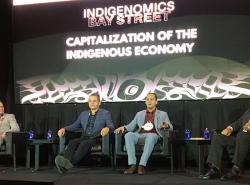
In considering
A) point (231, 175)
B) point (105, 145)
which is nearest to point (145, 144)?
point (105, 145)

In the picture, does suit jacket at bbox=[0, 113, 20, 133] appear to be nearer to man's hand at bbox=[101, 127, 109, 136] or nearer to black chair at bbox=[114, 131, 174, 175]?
man's hand at bbox=[101, 127, 109, 136]

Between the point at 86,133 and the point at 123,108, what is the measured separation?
0.82m

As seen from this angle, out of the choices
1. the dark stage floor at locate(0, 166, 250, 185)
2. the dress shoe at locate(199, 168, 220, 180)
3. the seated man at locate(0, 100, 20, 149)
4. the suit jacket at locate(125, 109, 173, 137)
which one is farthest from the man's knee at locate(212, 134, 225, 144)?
the seated man at locate(0, 100, 20, 149)

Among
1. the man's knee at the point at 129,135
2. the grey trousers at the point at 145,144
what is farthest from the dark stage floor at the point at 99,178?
the man's knee at the point at 129,135

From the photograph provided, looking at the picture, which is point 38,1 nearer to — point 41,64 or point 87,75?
point 41,64

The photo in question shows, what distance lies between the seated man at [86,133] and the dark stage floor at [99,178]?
16cm

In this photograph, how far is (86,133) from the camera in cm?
557

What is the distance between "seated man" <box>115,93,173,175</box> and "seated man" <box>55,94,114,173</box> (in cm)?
28

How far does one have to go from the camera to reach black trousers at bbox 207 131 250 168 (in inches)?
178

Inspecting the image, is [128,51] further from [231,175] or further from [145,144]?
[231,175]

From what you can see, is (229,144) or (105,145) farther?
(105,145)

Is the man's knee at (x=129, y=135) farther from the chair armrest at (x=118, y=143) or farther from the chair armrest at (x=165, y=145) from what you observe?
the chair armrest at (x=165, y=145)

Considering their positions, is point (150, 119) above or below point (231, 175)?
above

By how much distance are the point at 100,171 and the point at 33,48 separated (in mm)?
2323
